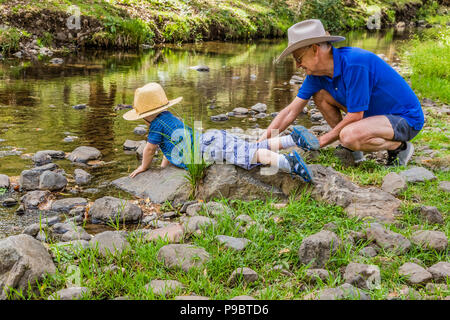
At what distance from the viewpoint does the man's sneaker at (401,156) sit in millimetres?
4672

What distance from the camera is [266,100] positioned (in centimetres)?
894

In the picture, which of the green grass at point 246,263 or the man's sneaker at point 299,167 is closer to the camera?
the green grass at point 246,263

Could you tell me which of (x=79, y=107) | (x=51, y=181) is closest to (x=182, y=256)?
(x=51, y=181)

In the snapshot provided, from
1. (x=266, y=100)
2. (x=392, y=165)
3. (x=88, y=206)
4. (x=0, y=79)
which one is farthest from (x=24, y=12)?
(x=392, y=165)

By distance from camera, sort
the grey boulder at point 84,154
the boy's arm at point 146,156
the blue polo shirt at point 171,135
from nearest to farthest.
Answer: the blue polo shirt at point 171,135
the boy's arm at point 146,156
the grey boulder at point 84,154

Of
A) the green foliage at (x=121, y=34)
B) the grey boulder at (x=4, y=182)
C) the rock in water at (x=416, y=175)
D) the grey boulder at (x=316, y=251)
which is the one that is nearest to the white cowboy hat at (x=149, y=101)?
the grey boulder at (x=4, y=182)

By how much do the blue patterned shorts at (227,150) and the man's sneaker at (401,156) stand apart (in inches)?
60.0

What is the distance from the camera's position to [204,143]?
13.9 ft

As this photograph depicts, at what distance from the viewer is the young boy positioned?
13.2ft

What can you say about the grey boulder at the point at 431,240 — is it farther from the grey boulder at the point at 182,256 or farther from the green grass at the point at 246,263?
the grey boulder at the point at 182,256

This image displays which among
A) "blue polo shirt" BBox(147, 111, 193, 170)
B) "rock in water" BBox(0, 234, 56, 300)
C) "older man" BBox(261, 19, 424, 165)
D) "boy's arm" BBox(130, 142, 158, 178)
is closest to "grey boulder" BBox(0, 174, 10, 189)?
"boy's arm" BBox(130, 142, 158, 178)

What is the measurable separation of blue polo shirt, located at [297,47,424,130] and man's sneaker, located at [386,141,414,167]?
0.24m
